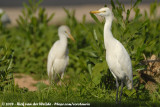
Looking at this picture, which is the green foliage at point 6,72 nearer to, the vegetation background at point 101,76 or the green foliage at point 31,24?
the vegetation background at point 101,76

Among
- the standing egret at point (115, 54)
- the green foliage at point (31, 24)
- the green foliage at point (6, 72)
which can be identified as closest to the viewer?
the standing egret at point (115, 54)

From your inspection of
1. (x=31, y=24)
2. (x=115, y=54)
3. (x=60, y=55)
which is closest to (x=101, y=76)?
(x=115, y=54)

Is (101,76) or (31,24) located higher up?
(31,24)

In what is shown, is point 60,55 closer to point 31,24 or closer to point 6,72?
point 6,72

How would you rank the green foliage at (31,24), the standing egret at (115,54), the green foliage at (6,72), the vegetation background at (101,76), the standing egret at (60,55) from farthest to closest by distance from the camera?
1. the green foliage at (31,24)
2. the standing egret at (60,55)
3. the green foliage at (6,72)
4. the vegetation background at (101,76)
5. the standing egret at (115,54)

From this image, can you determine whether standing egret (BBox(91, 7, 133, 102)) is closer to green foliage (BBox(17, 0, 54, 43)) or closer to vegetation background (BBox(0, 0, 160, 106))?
vegetation background (BBox(0, 0, 160, 106))

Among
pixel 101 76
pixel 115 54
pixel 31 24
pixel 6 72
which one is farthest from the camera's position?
pixel 31 24

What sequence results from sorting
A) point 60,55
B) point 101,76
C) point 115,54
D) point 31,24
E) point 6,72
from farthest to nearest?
1. point 31,24
2. point 60,55
3. point 6,72
4. point 101,76
5. point 115,54

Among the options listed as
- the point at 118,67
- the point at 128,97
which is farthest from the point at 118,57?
the point at 128,97

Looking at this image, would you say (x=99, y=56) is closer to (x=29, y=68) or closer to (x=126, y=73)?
(x=126, y=73)

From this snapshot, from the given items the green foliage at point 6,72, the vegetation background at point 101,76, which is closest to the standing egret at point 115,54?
the vegetation background at point 101,76

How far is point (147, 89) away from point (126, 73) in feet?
2.72

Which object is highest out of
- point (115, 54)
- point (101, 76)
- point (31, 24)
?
point (31, 24)

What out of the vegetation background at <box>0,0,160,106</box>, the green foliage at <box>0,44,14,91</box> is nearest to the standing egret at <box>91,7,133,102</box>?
the vegetation background at <box>0,0,160,106</box>
